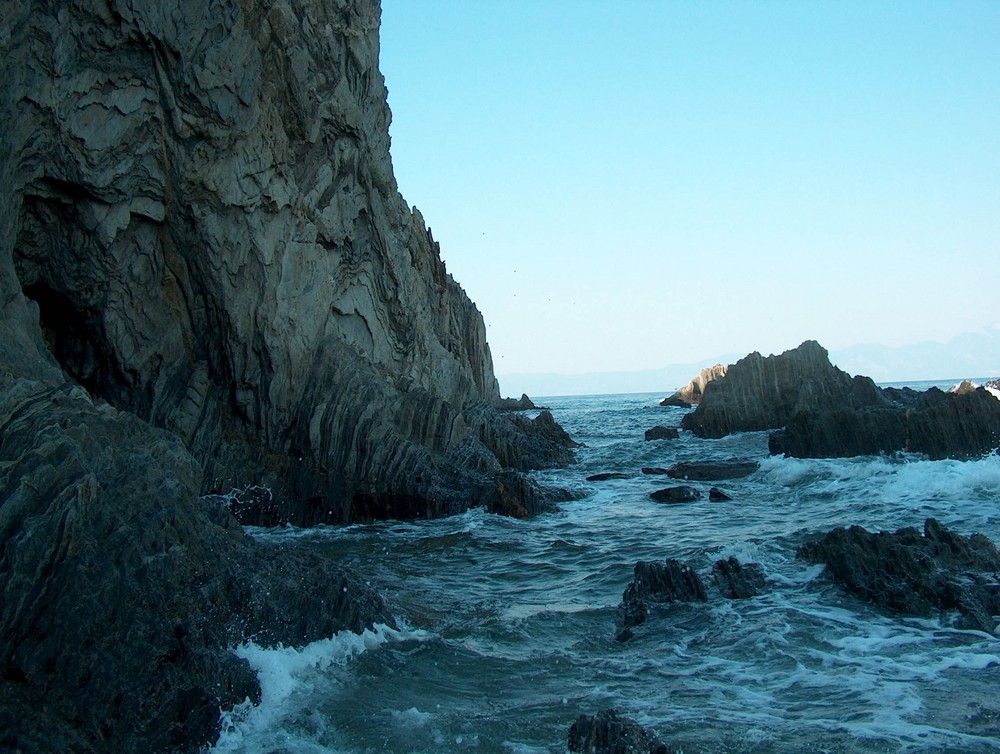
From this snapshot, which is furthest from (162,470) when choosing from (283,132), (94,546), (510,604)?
(283,132)

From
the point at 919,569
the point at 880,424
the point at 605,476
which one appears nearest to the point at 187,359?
the point at 919,569

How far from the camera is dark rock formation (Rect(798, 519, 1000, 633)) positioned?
1104cm

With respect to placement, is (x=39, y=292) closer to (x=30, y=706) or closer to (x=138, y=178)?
(x=138, y=178)

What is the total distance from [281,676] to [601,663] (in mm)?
3636

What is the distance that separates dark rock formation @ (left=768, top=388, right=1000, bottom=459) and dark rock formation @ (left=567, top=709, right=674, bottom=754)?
25.3 m

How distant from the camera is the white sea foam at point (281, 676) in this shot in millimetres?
7441

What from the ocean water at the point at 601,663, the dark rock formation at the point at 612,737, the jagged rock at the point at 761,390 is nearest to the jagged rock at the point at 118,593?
the ocean water at the point at 601,663

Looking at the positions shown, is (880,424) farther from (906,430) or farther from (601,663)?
(601,663)

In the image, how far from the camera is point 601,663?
971 cm

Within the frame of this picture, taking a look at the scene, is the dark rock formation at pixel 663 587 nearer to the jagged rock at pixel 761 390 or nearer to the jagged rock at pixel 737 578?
the jagged rock at pixel 737 578

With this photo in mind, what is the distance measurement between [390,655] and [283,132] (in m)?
13.8

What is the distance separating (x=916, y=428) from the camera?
29781 mm

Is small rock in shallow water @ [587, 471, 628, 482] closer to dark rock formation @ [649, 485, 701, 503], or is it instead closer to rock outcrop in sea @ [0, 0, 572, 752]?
dark rock formation @ [649, 485, 701, 503]

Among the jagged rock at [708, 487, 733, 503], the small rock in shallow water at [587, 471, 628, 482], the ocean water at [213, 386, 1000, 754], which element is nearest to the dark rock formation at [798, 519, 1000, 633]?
the ocean water at [213, 386, 1000, 754]
